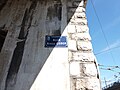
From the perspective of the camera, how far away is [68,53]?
5.58 feet

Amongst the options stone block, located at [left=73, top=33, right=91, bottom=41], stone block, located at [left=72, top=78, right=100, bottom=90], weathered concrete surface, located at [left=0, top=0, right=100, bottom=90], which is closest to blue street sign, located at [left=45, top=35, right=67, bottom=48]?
weathered concrete surface, located at [left=0, top=0, right=100, bottom=90]

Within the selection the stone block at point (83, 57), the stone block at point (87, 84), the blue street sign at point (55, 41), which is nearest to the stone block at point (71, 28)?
the blue street sign at point (55, 41)

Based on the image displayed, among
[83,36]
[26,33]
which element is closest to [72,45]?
[83,36]

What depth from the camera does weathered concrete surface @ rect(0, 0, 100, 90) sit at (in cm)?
150

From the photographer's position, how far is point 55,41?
1.79m

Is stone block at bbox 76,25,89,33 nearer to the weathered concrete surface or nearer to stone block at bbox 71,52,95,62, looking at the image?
the weathered concrete surface

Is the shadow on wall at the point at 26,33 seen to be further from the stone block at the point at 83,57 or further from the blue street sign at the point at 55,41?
the stone block at the point at 83,57

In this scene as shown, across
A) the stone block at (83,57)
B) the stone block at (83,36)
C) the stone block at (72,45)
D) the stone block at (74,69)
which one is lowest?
the stone block at (74,69)

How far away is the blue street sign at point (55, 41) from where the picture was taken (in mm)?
1763

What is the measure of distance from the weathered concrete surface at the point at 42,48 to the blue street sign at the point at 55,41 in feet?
0.17

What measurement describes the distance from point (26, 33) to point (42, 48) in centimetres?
33

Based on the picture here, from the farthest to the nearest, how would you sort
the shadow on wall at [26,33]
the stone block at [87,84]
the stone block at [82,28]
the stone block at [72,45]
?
1. the stone block at [82,28]
2. the stone block at [72,45]
3. the shadow on wall at [26,33]
4. the stone block at [87,84]

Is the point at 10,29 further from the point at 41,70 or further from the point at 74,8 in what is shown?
the point at 74,8

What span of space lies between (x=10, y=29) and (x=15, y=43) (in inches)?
10.8
